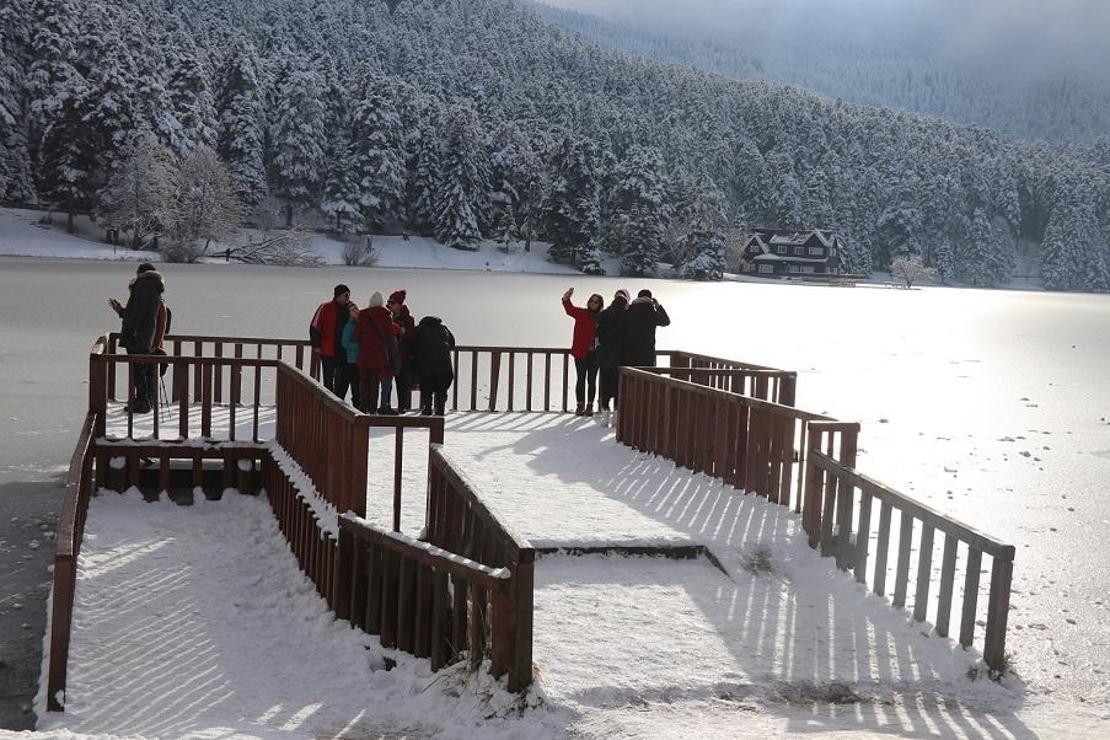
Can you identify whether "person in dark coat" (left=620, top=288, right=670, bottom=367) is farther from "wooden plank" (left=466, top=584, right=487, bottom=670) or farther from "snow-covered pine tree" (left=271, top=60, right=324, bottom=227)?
"snow-covered pine tree" (left=271, top=60, right=324, bottom=227)

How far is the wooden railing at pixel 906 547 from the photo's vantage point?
18.7 feet

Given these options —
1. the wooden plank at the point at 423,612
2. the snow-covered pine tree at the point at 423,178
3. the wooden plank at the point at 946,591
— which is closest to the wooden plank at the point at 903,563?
the wooden plank at the point at 946,591

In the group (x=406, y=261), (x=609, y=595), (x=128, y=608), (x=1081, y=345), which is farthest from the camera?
(x=406, y=261)

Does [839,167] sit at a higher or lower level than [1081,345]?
higher

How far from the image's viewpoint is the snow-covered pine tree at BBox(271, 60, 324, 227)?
85938 millimetres

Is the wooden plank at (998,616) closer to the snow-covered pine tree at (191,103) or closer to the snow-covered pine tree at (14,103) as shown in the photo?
the snow-covered pine tree at (191,103)

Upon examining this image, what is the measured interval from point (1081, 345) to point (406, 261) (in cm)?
5599

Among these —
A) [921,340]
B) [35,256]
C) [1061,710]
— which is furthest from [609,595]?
[35,256]

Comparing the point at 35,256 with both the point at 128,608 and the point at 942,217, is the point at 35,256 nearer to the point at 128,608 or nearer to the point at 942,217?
the point at 128,608

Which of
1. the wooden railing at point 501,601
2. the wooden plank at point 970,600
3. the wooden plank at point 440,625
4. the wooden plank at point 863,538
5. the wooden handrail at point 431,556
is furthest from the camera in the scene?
the wooden plank at point 863,538

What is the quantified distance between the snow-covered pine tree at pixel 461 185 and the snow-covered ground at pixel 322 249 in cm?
135

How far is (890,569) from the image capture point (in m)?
7.88

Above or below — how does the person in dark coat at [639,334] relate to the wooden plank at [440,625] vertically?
above

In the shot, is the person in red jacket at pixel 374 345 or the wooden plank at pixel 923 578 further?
the person in red jacket at pixel 374 345
